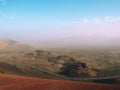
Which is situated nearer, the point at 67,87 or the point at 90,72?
the point at 67,87

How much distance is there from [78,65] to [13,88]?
102 m

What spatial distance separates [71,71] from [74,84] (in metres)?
98.4

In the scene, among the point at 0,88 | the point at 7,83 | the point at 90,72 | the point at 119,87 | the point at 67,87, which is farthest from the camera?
the point at 90,72

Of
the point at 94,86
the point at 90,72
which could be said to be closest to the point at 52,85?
the point at 94,86

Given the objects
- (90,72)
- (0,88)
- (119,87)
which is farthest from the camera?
(90,72)

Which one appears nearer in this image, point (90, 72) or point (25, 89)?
point (25, 89)

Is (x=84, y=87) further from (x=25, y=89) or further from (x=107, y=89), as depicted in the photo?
(x=25, y=89)

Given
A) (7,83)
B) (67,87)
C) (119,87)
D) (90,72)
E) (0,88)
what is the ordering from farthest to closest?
(90,72), (7,83), (0,88), (67,87), (119,87)

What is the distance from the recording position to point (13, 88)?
119 ft

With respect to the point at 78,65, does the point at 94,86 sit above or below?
below

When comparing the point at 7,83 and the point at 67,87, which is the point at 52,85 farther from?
the point at 7,83

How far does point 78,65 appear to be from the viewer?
137 m

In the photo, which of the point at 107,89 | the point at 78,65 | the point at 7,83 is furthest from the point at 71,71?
the point at 107,89

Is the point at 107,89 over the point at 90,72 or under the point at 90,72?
under
